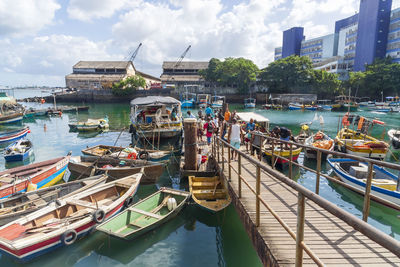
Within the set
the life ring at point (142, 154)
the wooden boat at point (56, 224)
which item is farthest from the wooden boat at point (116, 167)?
the wooden boat at point (56, 224)

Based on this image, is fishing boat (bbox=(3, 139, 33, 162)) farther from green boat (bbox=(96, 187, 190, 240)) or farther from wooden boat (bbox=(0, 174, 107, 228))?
green boat (bbox=(96, 187, 190, 240))

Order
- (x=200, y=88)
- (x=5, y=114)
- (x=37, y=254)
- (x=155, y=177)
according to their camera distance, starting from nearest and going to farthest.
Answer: (x=37, y=254)
(x=155, y=177)
(x=5, y=114)
(x=200, y=88)

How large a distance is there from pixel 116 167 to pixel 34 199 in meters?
3.70

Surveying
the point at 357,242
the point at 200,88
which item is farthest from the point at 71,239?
the point at 200,88

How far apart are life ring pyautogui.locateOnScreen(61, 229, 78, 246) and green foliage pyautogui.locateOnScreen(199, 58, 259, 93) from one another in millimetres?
64977

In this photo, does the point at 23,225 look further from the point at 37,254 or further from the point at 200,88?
the point at 200,88

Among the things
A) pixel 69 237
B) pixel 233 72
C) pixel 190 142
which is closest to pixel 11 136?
pixel 190 142

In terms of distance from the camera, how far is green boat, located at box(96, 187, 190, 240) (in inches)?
297

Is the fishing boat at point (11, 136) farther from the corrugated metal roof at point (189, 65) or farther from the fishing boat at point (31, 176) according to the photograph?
the corrugated metal roof at point (189, 65)

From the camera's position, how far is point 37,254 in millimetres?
6906

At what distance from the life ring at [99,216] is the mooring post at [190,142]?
438 cm

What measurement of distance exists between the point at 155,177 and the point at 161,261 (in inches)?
204

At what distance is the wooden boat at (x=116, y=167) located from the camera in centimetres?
1165

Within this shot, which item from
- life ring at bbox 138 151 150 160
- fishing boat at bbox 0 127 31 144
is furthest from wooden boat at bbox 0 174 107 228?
fishing boat at bbox 0 127 31 144
